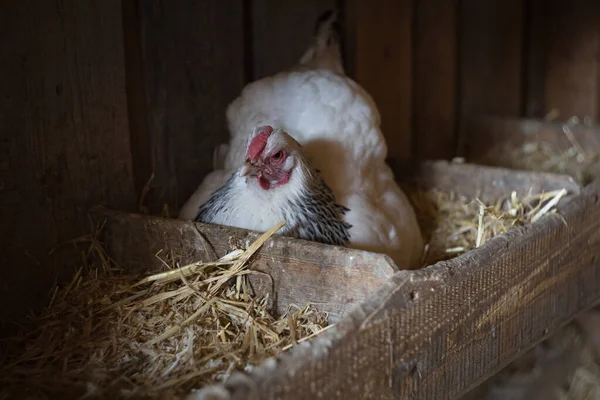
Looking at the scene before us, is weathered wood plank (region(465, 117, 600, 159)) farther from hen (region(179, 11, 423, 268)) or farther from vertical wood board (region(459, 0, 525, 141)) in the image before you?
hen (region(179, 11, 423, 268))

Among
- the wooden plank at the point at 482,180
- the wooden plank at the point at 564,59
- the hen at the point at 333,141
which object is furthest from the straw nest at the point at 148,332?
the wooden plank at the point at 564,59

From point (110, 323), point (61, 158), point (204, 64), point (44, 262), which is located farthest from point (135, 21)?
point (110, 323)

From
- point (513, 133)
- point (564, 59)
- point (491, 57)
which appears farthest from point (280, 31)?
point (564, 59)

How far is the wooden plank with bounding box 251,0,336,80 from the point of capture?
2785mm

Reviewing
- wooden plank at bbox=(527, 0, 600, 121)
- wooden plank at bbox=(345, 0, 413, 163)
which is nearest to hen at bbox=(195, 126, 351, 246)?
wooden plank at bbox=(345, 0, 413, 163)

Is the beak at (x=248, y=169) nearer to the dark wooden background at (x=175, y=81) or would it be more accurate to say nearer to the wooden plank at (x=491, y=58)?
the dark wooden background at (x=175, y=81)

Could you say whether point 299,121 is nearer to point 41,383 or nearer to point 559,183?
point 559,183

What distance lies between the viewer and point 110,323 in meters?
1.74

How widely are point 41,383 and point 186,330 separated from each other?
332 millimetres

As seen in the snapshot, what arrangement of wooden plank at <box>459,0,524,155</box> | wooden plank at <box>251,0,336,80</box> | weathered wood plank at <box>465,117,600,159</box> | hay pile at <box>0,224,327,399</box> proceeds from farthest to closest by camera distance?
wooden plank at <box>459,0,524,155</box>
weathered wood plank at <box>465,117,600,159</box>
wooden plank at <box>251,0,336,80</box>
hay pile at <box>0,224,327,399</box>

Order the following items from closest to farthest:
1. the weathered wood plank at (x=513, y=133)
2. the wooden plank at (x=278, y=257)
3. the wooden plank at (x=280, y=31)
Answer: the wooden plank at (x=278, y=257), the wooden plank at (x=280, y=31), the weathered wood plank at (x=513, y=133)

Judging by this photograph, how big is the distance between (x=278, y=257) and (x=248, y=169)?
11.4 inches

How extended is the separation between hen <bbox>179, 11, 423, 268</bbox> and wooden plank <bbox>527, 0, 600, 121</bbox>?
2.11 m

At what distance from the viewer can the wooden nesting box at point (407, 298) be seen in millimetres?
1393
